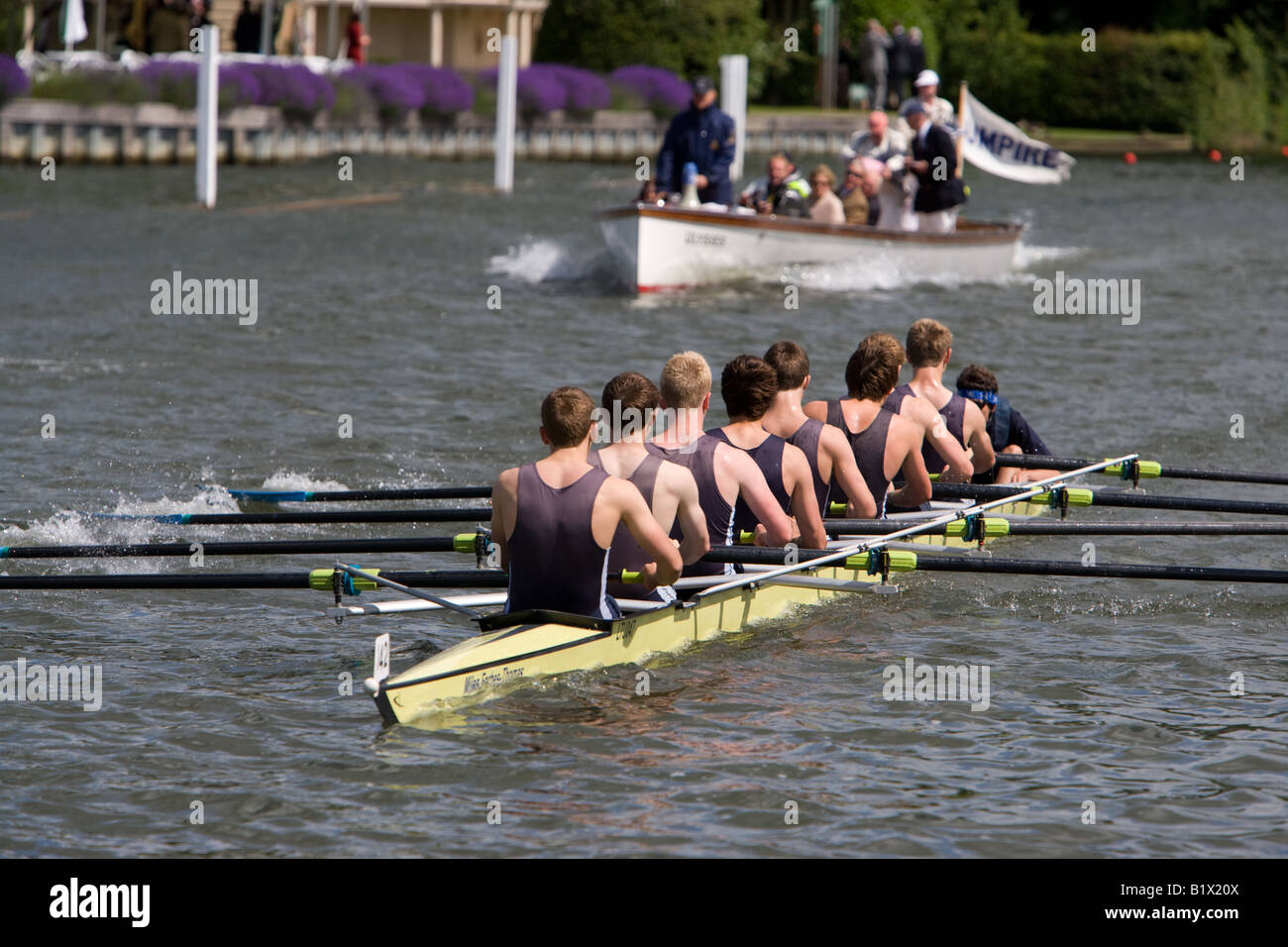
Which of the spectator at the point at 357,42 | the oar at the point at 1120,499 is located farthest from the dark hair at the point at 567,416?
the spectator at the point at 357,42

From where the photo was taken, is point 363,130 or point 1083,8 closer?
point 363,130

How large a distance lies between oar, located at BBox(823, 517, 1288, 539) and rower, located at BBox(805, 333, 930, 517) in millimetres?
329

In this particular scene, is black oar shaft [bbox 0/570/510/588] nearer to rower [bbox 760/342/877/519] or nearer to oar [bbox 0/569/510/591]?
oar [bbox 0/569/510/591]

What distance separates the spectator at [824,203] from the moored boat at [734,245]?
5.9 inches

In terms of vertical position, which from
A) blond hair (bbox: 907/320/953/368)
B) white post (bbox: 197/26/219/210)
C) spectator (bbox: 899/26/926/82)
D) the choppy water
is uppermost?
spectator (bbox: 899/26/926/82)

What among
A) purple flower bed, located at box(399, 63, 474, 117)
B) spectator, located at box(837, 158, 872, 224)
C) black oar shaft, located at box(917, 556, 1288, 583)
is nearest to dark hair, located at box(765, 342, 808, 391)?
black oar shaft, located at box(917, 556, 1288, 583)

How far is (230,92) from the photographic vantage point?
97.3ft

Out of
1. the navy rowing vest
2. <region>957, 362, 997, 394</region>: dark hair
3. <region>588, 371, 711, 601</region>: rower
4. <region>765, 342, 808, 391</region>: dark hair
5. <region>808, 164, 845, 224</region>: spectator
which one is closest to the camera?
<region>588, 371, 711, 601</region>: rower

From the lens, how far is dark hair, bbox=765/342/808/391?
8523 mm

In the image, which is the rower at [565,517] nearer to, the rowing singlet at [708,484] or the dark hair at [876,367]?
the rowing singlet at [708,484]

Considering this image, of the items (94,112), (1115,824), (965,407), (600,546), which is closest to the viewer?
(1115,824)

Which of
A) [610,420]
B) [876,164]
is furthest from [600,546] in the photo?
[876,164]
